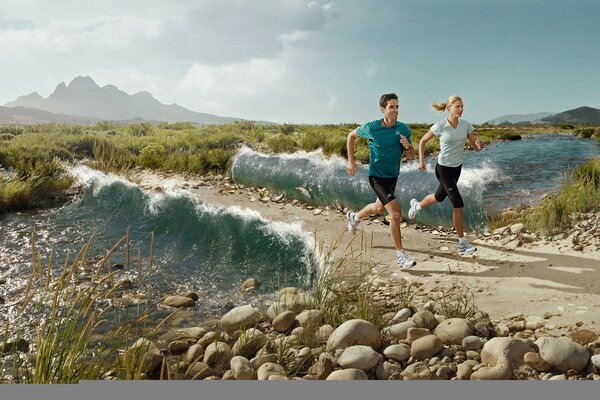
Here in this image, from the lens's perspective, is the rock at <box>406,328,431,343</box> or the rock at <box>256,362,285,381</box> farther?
the rock at <box>406,328,431,343</box>

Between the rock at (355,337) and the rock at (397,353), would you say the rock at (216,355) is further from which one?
the rock at (397,353)

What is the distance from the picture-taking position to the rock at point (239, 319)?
351 centimetres

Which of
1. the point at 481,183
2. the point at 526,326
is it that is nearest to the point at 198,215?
the point at 481,183

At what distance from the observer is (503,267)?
4367 mm

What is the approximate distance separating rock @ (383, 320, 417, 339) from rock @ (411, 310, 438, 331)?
0.19 feet

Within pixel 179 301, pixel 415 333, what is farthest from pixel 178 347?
pixel 415 333

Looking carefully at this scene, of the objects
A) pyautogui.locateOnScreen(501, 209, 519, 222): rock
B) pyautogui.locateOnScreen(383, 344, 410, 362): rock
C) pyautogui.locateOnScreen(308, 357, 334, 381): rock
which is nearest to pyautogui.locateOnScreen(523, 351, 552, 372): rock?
pyautogui.locateOnScreen(383, 344, 410, 362): rock

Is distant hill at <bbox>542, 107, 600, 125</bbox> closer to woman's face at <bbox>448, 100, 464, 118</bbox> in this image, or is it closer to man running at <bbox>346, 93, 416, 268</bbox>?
woman's face at <bbox>448, 100, 464, 118</bbox>

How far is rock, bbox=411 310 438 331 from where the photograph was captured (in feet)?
10.1

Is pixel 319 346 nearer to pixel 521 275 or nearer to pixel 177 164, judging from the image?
pixel 521 275

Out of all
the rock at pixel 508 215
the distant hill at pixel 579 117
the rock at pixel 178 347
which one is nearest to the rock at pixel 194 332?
the rock at pixel 178 347

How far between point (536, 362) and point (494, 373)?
0.28 m

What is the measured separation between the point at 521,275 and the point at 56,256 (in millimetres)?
5138

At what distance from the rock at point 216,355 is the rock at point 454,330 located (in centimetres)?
139
